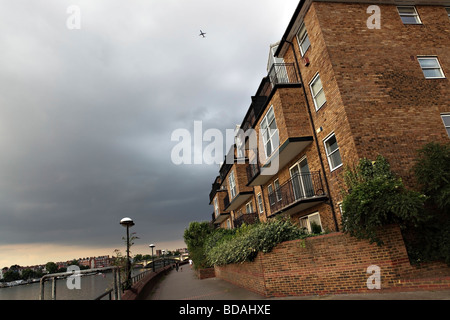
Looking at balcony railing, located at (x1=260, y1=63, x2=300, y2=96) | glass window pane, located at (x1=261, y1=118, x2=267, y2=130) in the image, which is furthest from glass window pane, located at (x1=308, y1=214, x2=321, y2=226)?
balcony railing, located at (x1=260, y1=63, x2=300, y2=96)

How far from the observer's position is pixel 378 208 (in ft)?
22.9

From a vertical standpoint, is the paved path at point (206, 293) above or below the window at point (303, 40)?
below

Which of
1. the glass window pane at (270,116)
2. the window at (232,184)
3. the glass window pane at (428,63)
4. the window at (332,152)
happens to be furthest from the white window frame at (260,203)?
the glass window pane at (428,63)

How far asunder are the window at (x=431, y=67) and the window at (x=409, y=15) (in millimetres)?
2227

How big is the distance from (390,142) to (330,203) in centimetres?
311

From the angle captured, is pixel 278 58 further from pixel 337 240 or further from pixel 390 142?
pixel 337 240

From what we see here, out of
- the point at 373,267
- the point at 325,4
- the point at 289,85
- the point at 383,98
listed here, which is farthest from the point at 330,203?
the point at 325,4

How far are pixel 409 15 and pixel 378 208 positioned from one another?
35.8 ft

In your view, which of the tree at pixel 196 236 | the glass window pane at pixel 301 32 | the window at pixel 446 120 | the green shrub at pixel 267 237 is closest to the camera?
the green shrub at pixel 267 237

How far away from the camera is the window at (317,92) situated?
11.2 meters

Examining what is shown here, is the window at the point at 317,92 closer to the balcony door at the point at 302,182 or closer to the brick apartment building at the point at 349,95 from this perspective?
the brick apartment building at the point at 349,95
